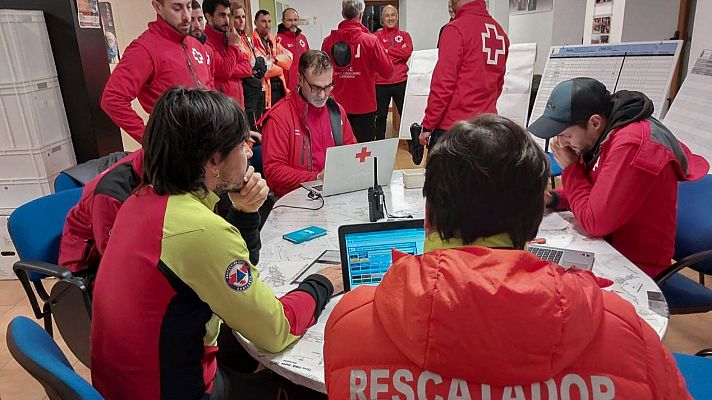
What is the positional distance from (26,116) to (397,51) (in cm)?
392

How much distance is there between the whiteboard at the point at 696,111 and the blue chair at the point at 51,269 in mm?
3221

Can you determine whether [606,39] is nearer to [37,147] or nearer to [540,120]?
[540,120]

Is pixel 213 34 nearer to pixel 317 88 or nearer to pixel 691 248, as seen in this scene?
pixel 317 88

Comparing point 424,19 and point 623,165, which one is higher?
point 424,19

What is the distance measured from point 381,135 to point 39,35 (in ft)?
11.5

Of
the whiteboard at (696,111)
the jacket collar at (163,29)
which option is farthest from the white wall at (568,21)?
the jacket collar at (163,29)

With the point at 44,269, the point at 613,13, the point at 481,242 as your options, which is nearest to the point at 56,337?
the point at 44,269

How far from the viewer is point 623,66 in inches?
144

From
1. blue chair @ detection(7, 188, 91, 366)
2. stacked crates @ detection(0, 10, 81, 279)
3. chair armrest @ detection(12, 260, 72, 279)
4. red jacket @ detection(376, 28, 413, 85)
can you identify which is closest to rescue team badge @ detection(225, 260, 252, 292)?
blue chair @ detection(7, 188, 91, 366)

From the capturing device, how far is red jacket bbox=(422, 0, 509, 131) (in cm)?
287

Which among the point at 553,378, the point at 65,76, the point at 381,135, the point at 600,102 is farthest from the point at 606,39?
the point at 553,378

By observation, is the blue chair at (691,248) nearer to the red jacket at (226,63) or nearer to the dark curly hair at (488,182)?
the dark curly hair at (488,182)

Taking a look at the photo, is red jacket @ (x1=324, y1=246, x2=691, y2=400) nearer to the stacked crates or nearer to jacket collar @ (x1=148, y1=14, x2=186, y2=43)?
jacket collar @ (x1=148, y1=14, x2=186, y2=43)

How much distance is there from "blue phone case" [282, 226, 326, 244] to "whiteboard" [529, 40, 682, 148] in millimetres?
2067
